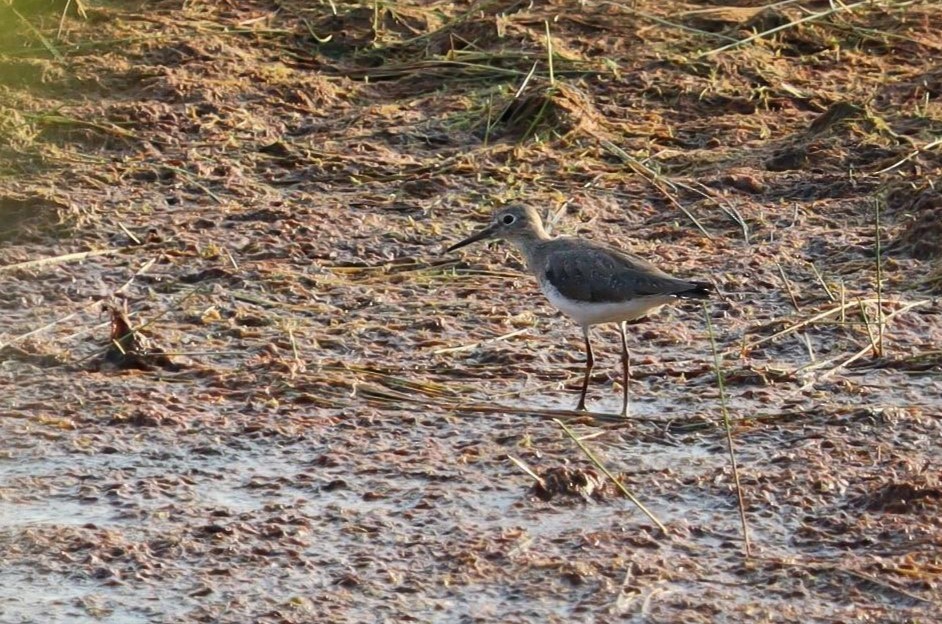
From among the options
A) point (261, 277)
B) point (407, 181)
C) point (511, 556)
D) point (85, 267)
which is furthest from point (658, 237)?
point (511, 556)

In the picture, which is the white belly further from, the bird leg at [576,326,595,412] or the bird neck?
the bird neck

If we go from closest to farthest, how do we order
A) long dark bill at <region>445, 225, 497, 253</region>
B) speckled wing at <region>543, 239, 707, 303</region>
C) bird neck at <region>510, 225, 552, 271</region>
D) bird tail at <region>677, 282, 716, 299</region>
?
bird tail at <region>677, 282, 716, 299</region>
speckled wing at <region>543, 239, 707, 303</region>
bird neck at <region>510, 225, 552, 271</region>
long dark bill at <region>445, 225, 497, 253</region>

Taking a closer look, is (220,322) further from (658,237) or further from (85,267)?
(658,237)

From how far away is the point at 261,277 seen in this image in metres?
8.73

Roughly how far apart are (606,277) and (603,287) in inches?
2.1

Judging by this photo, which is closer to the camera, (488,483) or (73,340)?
(488,483)

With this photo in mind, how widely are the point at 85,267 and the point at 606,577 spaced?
402 cm

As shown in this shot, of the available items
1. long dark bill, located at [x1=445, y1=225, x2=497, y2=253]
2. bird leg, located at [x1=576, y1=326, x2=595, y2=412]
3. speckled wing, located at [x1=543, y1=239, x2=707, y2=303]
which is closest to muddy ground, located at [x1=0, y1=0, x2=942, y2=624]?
bird leg, located at [x1=576, y1=326, x2=595, y2=412]

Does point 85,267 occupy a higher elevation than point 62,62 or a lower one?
lower

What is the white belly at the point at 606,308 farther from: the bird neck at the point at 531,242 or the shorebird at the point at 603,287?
the bird neck at the point at 531,242

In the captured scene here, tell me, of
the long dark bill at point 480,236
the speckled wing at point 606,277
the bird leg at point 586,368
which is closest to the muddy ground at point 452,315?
the bird leg at point 586,368

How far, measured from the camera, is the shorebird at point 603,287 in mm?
7242

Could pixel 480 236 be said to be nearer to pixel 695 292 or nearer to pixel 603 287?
pixel 603 287

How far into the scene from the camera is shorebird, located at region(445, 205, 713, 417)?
23.8 ft
